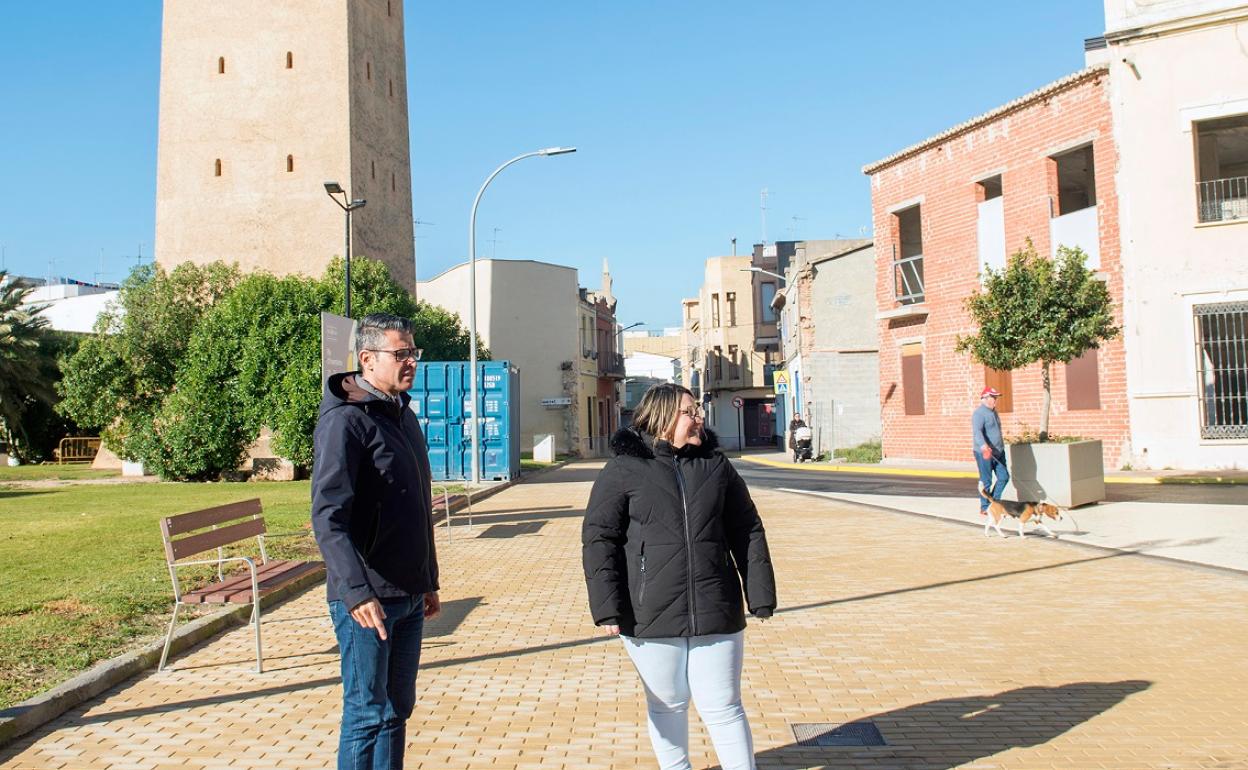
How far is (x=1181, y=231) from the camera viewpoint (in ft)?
74.8

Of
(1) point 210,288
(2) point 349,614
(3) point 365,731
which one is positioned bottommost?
(3) point 365,731

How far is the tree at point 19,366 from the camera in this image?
4553 cm

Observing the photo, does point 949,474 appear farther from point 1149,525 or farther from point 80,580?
point 80,580

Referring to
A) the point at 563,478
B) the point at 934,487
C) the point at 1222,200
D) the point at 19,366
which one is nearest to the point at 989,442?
the point at 934,487

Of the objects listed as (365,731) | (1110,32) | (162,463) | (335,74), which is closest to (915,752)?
(365,731)

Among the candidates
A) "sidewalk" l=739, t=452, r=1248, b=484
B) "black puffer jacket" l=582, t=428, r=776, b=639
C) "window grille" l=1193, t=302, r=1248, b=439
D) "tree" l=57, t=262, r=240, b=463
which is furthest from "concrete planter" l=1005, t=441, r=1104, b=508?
"tree" l=57, t=262, r=240, b=463

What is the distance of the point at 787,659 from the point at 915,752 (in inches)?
77.1

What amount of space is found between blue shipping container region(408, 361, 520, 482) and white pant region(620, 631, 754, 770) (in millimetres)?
24941

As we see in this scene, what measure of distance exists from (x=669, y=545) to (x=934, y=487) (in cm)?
1888

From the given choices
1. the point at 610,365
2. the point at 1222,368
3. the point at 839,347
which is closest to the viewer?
the point at 1222,368

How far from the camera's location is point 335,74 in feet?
132

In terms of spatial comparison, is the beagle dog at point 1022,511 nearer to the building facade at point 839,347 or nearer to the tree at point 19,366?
the building facade at point 839,347

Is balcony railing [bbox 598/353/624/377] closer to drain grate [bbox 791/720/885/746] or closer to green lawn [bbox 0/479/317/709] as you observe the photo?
green lawn [bbox 0/479/317/709]

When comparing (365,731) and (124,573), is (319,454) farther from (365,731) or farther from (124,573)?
(124,573)
